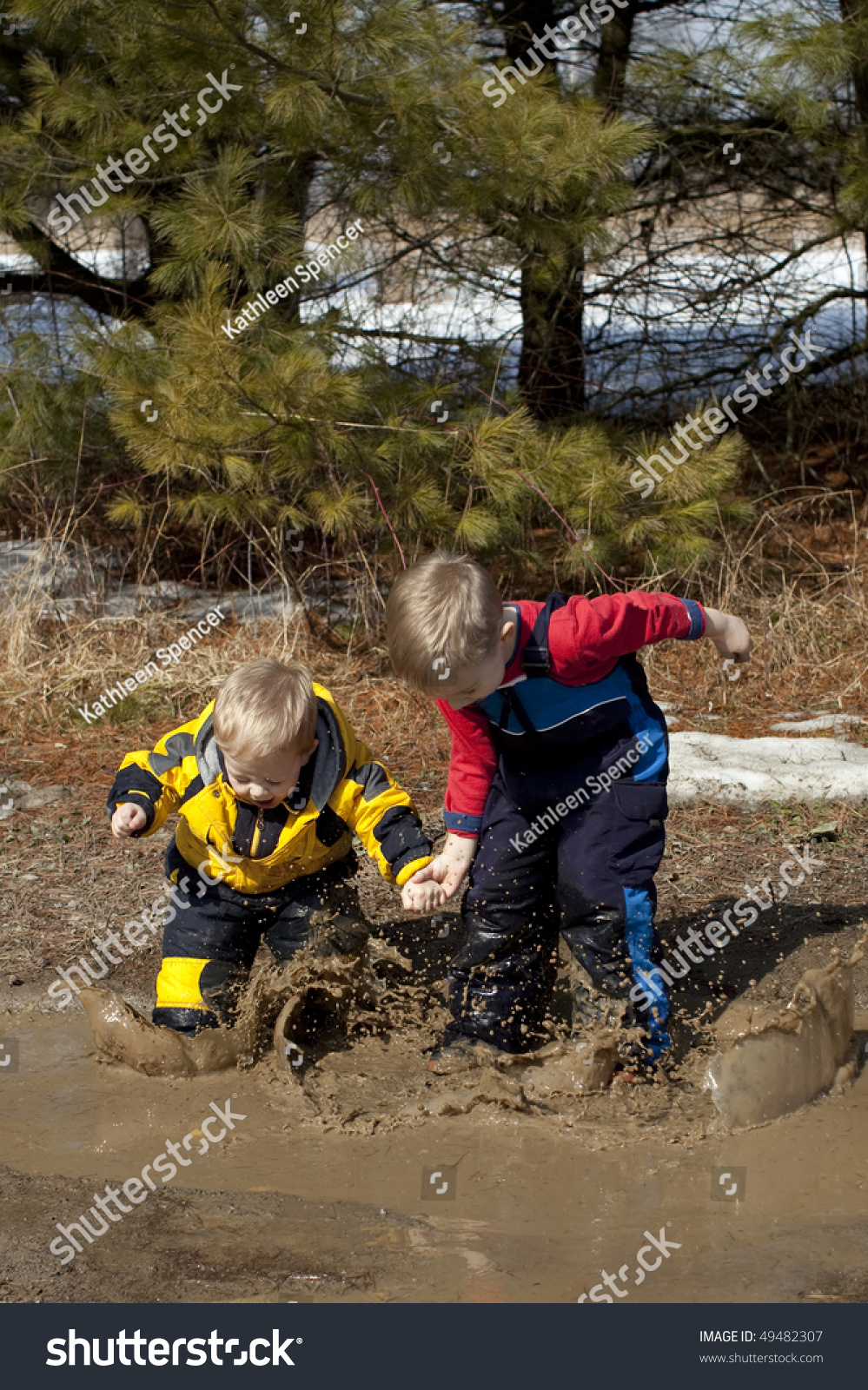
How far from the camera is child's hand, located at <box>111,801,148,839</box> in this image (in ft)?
9.41

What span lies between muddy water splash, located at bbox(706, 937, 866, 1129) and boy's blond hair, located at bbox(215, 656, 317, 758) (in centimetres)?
127

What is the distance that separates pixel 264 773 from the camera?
2855 millimetres

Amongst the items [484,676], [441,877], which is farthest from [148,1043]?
[484,676]

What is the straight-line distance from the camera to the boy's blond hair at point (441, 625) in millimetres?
2566

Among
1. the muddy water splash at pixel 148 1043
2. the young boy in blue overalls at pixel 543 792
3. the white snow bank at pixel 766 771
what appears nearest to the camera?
the young boy in blue overalls at pixel 543 792

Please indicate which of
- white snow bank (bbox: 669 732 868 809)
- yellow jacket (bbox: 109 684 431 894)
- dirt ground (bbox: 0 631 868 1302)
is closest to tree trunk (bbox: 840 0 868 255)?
white snow bank (bbox: 669 732 868 809)

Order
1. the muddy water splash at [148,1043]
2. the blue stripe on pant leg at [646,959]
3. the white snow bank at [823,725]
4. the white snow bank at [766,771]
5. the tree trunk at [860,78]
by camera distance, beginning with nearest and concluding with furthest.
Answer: the blue stripe on pant leg at [646,959] → the muddy water splash at [148,1043] → the white snow bank at [766,771] → the white snow bank at [823,725] → the tree trunk at [860,78]

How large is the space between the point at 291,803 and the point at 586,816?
756 mm

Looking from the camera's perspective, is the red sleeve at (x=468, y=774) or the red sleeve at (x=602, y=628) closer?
the red sleeve at (x=602, y=628)

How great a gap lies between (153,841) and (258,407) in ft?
6.04

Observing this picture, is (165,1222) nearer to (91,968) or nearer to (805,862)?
(91,968)

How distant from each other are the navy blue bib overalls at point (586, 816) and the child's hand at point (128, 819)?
86cm

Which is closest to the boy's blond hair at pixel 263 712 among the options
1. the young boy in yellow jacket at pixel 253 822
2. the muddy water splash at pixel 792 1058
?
the young boy in yellow jacket at pixel 253 822

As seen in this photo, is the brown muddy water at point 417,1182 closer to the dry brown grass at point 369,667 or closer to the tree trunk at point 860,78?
the dry brown grass at point 369,667
